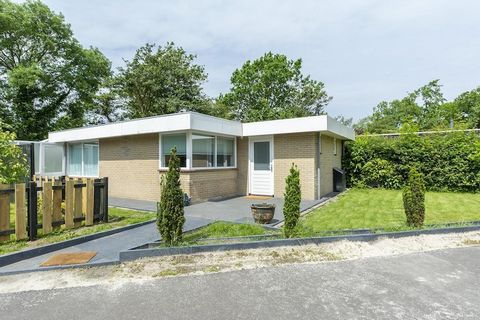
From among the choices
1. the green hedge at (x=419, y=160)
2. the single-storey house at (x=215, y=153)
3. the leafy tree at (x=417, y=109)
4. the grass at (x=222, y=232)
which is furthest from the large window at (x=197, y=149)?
the leafy tree at (x=417, y=109)

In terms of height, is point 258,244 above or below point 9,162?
below

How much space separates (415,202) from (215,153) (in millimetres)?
6865

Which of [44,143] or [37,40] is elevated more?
[37,40]

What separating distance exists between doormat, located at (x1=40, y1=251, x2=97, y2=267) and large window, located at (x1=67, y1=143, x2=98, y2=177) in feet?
30.5

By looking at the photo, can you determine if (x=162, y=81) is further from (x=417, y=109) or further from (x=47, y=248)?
(x=417, y=109)

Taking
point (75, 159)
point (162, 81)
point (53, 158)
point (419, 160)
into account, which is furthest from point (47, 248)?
point (162, 81)

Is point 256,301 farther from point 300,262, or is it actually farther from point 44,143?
point 44,143

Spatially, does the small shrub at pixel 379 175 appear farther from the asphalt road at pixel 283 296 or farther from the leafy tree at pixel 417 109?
the leafy tree at pixel 417 109

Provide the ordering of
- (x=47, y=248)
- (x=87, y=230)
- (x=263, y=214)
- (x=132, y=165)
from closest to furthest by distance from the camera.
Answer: (x=47, y=248) < (x=87, y=230) < (x=263, y=214) < (x=132, y=165)

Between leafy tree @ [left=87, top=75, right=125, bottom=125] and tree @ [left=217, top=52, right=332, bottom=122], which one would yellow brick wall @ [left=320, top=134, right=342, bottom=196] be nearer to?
tree @ [left=217, top=52, right=332, bottom=122]

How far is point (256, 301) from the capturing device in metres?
3.40

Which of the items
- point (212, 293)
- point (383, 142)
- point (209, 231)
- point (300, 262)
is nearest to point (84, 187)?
point (209, 231)

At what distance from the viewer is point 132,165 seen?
11.5 meters

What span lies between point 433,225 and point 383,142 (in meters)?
8.44
